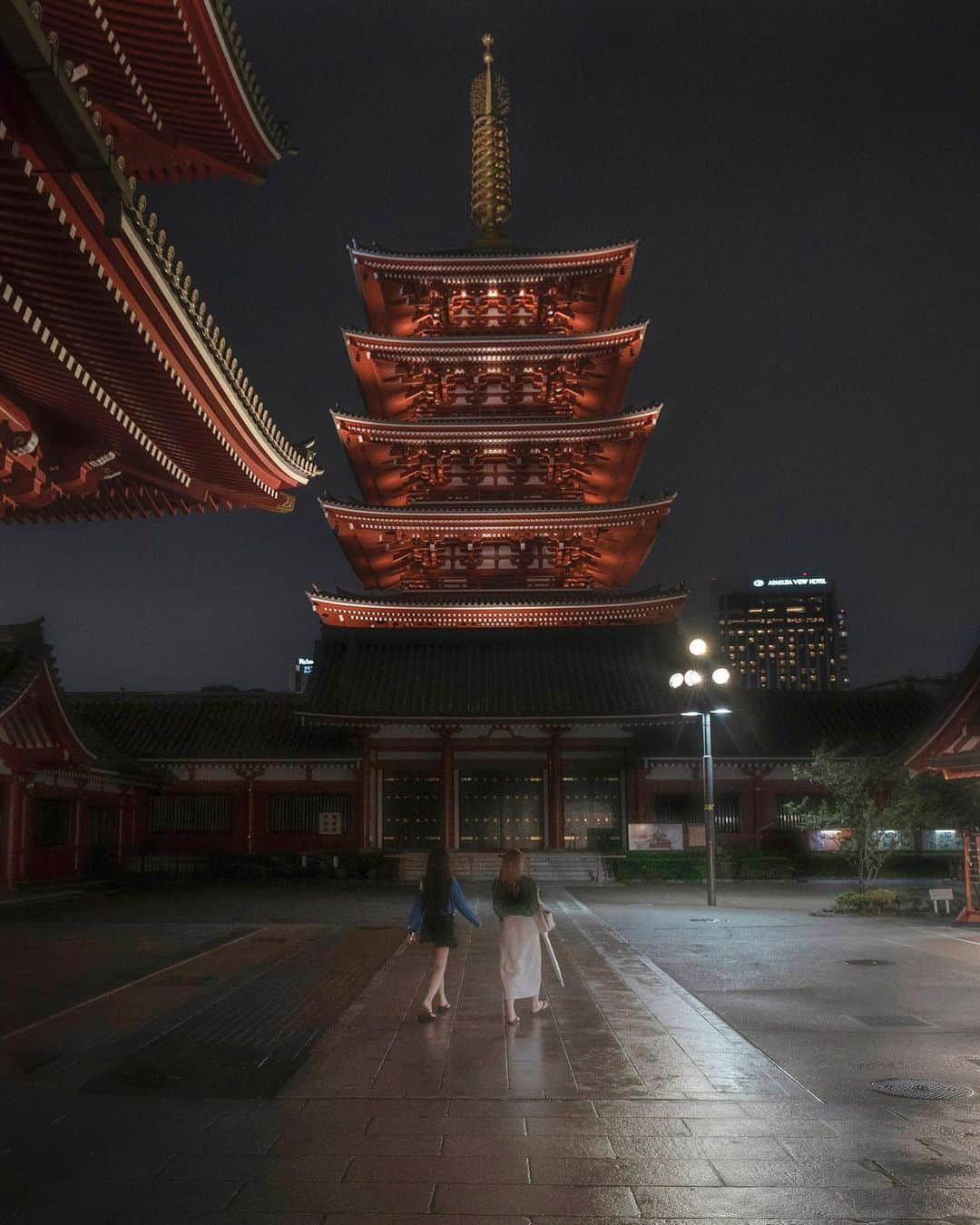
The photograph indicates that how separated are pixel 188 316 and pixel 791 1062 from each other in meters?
7.60

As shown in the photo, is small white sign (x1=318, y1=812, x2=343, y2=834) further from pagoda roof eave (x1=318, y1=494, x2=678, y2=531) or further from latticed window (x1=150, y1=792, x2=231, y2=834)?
pagoda roof eave (x1=318, y1=494, x2=678, y2=531)

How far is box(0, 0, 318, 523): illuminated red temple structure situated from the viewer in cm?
665

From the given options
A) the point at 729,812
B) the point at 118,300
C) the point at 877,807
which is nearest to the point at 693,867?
the point at 729,812

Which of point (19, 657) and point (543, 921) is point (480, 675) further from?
point (543, 921)

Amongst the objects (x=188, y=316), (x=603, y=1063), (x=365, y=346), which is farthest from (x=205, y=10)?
(x=365, y=346)


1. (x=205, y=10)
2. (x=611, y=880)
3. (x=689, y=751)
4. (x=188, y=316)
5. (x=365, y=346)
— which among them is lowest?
(x=611, y=880)

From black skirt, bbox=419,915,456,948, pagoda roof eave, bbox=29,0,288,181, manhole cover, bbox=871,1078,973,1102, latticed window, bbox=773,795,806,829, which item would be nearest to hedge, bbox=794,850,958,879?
latticed window, bbox=773,795,806,829

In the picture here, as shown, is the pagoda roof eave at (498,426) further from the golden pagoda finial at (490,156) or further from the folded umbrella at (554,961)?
the folded umbrella at (554,961)

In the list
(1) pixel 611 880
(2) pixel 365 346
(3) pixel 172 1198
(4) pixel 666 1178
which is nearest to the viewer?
(3) pixel 172 1198

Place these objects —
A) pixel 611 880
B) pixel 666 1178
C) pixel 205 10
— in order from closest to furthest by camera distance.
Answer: pixel 666 1178
pixel 205 10
pixel 611 880

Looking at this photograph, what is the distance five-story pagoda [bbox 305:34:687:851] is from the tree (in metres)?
9.89

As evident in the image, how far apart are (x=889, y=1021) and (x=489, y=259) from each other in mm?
30021

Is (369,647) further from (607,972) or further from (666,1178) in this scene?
(666,1178)

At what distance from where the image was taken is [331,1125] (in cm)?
673
